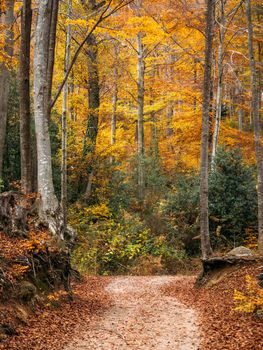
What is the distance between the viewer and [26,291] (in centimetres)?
741

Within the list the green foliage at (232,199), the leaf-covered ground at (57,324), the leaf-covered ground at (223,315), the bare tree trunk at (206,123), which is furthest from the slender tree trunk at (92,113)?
the leaf-covered ground at (57,324)

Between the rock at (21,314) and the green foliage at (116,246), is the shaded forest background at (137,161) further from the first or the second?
the rock at (21,314)

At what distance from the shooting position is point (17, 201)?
30.6 ft

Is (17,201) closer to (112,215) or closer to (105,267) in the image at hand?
(105,267)

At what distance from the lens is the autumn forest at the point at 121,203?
723cm

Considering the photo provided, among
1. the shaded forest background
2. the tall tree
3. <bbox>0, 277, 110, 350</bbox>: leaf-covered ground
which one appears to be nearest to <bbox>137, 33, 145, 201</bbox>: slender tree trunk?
the shaded forest background

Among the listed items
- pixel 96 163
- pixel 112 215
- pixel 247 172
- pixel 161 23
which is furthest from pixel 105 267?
pixel 161 23

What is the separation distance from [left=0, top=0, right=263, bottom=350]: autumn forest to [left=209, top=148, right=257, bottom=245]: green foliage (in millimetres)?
51

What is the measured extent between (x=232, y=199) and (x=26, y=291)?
1050 centimetres

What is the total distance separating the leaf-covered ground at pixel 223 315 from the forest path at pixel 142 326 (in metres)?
0.24

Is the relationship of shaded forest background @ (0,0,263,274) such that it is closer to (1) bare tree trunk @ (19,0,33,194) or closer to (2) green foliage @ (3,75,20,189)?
(2) green foliage @ (3,75,20,189)

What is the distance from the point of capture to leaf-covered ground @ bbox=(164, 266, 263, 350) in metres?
6.01

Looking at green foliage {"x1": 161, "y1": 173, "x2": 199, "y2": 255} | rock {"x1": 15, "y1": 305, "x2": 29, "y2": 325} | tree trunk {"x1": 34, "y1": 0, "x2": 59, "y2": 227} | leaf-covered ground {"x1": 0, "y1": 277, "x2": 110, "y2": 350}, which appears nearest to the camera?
leaf-covered ground {"x1": 0, "y1": 277, "x2": 110, "y2": 350}

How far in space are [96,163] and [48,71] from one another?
25.1 ft
